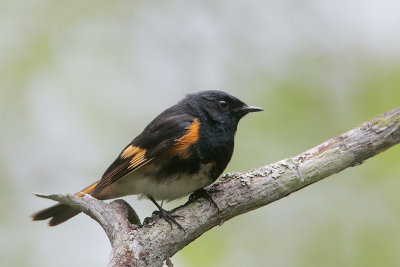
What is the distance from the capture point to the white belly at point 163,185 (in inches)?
118

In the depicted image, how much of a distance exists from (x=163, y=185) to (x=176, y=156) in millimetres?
222

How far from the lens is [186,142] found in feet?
9.98

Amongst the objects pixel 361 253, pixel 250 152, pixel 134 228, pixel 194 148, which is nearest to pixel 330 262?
pixel 361 253

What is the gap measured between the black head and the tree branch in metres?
0.59

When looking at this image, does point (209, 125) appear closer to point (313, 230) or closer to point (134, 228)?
point (134, 228)

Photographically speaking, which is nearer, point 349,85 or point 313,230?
point 313,230

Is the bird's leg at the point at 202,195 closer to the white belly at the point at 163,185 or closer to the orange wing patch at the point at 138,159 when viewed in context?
the white belly at the point at 163,185

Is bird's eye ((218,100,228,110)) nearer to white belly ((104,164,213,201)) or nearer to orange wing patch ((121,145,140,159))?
white belly ((104,164,213,201))

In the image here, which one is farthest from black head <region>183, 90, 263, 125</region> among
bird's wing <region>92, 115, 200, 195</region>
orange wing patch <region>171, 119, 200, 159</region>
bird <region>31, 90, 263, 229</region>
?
orange wing patch <region>171, 119, 200, 159</region>

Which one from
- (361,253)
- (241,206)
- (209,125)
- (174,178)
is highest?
(209,125)

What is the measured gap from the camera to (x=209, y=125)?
327 cm

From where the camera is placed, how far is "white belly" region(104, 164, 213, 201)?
118 inches

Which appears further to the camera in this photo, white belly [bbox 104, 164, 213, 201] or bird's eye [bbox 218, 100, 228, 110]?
bird's eye [bbox 218, 100, 228, 110]

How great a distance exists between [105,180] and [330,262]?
2.04 m
